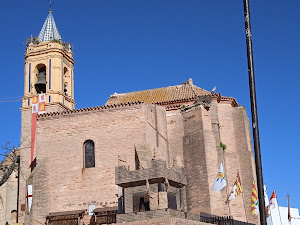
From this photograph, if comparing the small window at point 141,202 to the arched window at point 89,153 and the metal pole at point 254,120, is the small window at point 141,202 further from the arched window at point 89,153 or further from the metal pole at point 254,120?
the metal pole at point 254,120

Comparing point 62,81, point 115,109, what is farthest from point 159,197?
point 62,81

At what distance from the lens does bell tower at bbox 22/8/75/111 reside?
36406 millimetres

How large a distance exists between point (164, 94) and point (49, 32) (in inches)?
426

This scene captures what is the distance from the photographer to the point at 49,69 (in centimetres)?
3691

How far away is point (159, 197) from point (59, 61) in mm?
17617

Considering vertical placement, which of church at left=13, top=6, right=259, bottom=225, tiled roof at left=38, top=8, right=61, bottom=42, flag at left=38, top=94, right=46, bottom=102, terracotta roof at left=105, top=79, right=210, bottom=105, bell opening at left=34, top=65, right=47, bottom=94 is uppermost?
tiled roof at left=38, top=8, right=61, bottom=42

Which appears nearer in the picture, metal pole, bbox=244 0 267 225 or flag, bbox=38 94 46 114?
metal pole, bbox=244 0 267 225

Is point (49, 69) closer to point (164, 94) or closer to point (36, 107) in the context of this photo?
point (36, 107)

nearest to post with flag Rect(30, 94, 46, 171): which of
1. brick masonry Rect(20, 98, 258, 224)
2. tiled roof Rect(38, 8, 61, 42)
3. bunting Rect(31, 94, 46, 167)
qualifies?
bunting Rect(31, 94, 46, 167)

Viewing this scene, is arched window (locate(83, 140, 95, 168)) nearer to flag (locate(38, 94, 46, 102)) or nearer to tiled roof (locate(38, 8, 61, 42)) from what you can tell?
flag (locate(38, 94, 46, 102))

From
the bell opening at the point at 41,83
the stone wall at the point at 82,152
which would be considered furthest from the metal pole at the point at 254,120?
the bell opening at the point at 41,83

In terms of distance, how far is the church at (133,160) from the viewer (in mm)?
24688

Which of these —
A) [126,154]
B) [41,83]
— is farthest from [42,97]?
[126,154]

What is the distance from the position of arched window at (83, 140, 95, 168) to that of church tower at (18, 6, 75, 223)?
6637 millimetres
